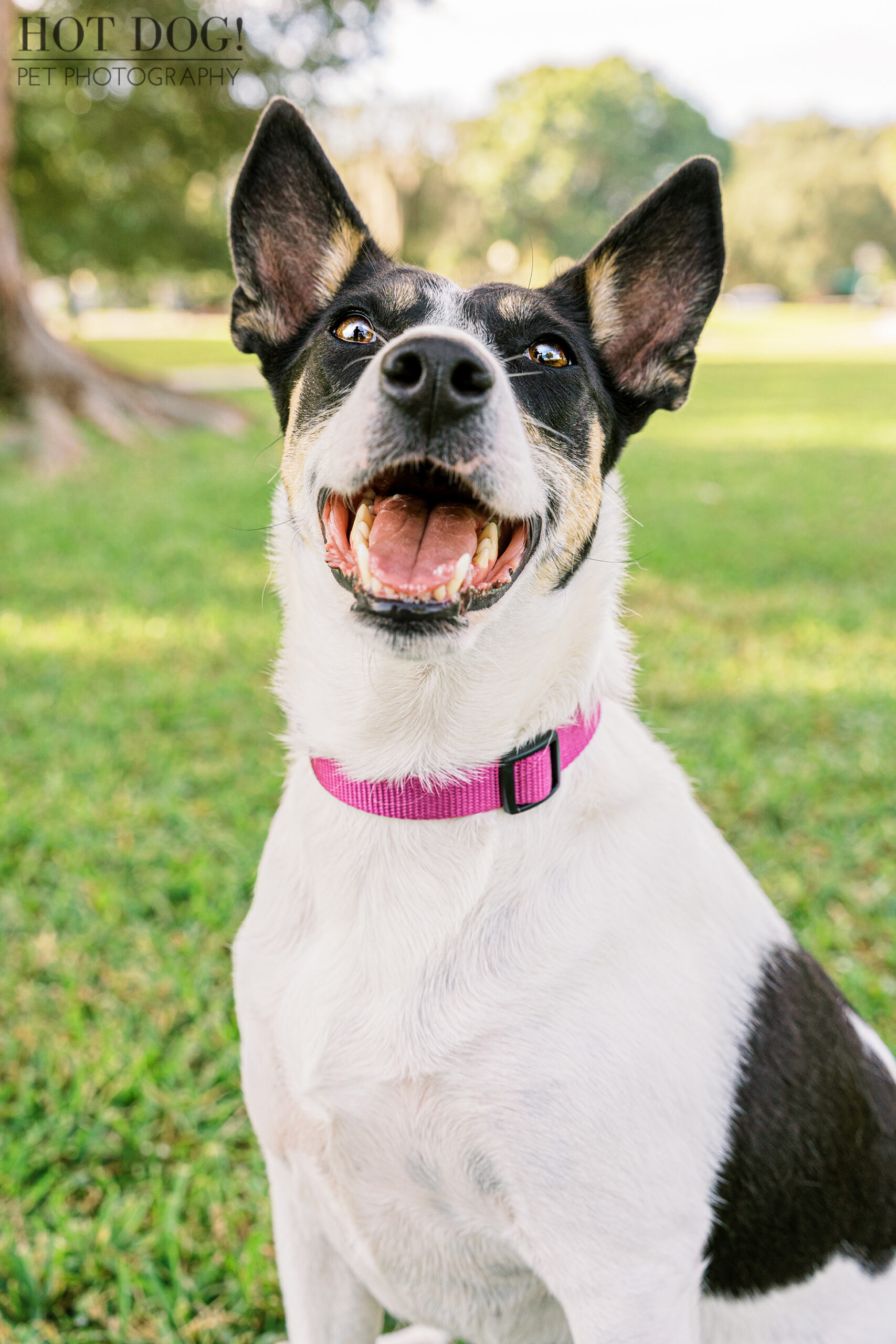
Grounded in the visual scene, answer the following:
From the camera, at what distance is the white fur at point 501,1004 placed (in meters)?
1.62

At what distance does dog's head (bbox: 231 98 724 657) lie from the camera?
1655 millimetres

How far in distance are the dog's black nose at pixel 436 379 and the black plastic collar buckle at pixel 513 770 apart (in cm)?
56

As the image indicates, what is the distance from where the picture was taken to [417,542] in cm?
173

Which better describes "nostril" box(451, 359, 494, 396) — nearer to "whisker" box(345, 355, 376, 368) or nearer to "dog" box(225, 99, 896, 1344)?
"dog" box(225, 99, 896, 1344)

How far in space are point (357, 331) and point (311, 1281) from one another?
1.79 metres

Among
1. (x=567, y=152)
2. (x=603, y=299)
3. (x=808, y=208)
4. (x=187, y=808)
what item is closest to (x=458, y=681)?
(x=603, y=299)

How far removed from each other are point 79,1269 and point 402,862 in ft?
4.52

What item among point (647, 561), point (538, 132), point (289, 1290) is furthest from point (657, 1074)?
point (538, 132)

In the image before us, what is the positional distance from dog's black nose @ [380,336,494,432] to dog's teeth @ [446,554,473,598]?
0.21m

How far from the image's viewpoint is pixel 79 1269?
7.82 feet

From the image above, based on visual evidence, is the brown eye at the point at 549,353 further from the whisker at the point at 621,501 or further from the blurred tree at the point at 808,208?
the blurred tree at the point at 808,208

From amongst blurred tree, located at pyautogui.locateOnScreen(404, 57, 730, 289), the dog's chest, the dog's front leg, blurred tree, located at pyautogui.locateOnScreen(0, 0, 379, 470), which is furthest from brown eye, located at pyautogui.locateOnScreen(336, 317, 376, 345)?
blurred tree, located at pyautogui.locateOnScreen(404, 57, 730, 289)

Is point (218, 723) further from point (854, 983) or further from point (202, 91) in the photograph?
point (202, 91)

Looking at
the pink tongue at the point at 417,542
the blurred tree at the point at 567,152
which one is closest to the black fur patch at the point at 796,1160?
the pink tongue at the point at 417,542
